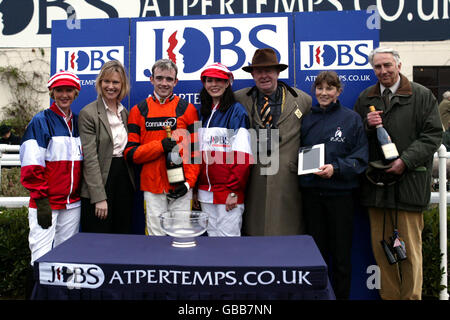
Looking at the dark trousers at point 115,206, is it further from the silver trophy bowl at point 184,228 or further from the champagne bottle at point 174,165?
the silver trophy bowl at point 184,228

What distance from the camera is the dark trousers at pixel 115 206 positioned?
292 centimetres

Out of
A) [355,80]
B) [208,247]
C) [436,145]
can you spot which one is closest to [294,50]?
[355,80]

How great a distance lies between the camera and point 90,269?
1.57 metres

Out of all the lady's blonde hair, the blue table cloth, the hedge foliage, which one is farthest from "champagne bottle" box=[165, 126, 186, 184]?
the hedge foliage

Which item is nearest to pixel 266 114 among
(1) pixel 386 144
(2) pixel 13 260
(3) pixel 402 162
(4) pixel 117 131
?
(1) pixel 386 144

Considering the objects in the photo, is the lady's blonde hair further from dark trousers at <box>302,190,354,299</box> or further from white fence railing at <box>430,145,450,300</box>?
white fence railing at <box>430,145,450,300</box>

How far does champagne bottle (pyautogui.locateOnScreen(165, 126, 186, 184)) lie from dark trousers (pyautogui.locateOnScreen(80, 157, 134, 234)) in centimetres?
34

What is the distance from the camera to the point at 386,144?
9.30 ft

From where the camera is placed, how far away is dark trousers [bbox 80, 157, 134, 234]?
9.59 ft

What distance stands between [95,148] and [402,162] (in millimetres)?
2144

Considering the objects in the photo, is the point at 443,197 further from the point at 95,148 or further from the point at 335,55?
the point at 95,148

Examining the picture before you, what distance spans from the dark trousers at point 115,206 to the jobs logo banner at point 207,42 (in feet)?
3.27

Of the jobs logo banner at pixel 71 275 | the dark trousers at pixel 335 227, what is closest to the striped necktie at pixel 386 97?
the dark trousers at pixel 335 227
